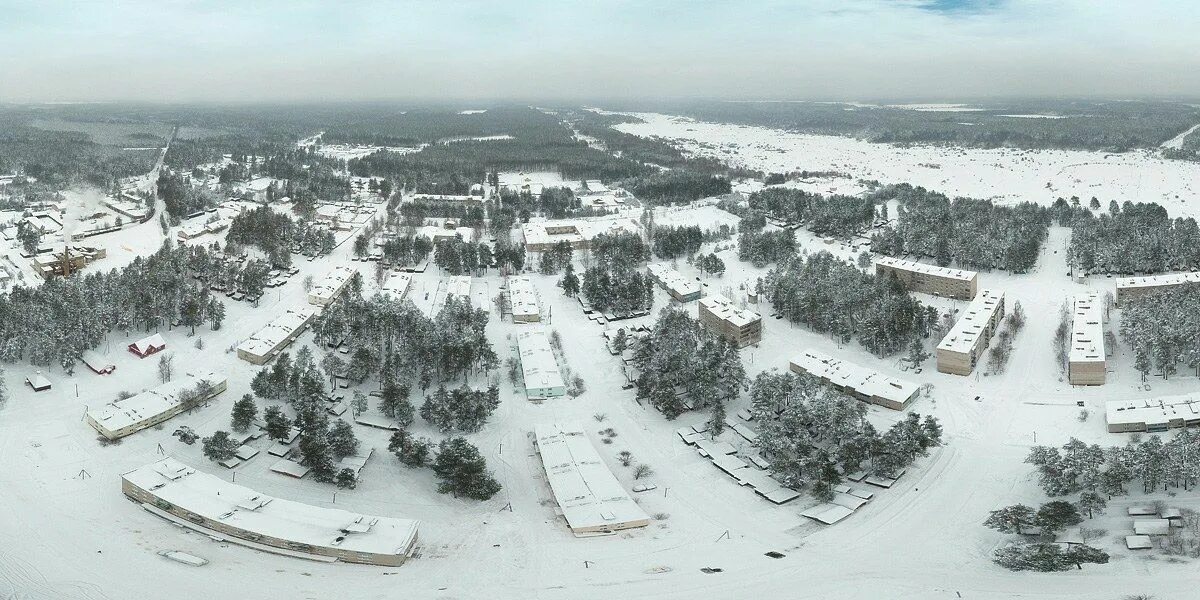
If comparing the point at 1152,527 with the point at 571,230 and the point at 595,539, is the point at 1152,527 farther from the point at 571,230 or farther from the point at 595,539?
the point at 571,230

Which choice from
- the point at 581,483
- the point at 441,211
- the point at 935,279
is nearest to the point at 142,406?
the point at 581,483

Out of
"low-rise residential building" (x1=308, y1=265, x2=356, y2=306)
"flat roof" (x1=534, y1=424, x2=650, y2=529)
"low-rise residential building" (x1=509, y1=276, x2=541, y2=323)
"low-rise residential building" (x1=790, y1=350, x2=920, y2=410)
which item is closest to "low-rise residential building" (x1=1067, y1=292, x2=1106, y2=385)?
"low-rise residential building" (x1=790, y1=350, x2=920, y2=410)

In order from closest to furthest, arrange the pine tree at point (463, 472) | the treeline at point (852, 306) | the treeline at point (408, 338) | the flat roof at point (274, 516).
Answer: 1. the flat roof at point (274, 516)
2. the pine tree at point (463, 472)
3. the treeline at point (408, 338)
4. the treeline at point (852, 306)

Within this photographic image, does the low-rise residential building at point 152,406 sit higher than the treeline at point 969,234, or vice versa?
the treeline at point 969,234

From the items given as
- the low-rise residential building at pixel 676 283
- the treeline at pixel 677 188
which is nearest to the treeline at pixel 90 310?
the low-rise residential building at pixel 676 283

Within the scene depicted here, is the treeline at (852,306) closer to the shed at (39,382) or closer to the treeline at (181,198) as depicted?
the shed at (39,382)

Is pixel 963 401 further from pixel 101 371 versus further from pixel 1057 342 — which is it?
pixel 101 371

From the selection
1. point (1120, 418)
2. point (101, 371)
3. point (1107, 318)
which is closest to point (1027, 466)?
Answer: point (1120, 418)
